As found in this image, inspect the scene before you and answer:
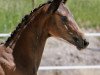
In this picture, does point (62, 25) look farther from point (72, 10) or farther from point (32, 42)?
point (72, 10)

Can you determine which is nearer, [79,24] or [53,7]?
[53,7]

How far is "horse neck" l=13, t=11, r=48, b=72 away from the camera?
4750 mm

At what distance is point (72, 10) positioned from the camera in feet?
37.8

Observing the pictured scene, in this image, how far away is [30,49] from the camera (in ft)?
15.7

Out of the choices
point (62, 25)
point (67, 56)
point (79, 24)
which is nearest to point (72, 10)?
point (79, 24)

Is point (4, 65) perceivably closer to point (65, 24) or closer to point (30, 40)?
point (30, 40)

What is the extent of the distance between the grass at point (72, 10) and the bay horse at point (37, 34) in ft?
18.8

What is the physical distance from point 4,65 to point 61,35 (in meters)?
0.71

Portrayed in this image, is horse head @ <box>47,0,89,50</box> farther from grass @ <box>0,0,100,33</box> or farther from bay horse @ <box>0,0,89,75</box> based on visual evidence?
grass @ <box>0,0,100,33</box>

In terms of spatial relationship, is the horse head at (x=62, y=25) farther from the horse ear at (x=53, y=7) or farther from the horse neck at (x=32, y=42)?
the horse neck at (x=32, y=42)

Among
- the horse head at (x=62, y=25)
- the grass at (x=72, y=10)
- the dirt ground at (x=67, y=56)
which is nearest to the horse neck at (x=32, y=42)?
the horse head at (x=62, y=25)

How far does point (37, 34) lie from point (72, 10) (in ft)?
22.4

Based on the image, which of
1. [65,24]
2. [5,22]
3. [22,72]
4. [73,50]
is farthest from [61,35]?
[5,22]

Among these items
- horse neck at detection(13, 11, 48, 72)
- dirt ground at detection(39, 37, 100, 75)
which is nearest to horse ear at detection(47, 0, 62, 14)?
horse neck at detection(13, 11, 48, 72)
